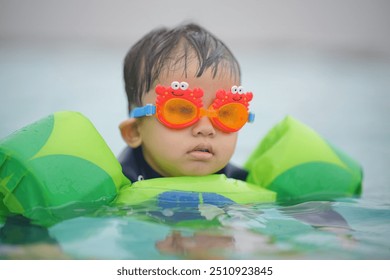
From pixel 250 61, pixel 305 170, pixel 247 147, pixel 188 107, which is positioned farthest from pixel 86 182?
pixel 250 61

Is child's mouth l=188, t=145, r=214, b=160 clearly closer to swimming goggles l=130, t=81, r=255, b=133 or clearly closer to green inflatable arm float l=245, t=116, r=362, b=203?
swimming goggles l=130, t=81, r=255, b=133

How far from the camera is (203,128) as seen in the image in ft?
6.98

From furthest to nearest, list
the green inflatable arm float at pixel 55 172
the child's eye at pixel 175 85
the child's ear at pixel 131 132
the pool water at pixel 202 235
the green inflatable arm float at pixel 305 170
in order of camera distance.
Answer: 1. the green inflatable arm float at pixel 305 170
2. the child's ear at pixel 131 132
3. the child's eye at pixel 175 85
4. the green inflatable arm float at pixel 55 172
5. the pool water at pixel 202 235

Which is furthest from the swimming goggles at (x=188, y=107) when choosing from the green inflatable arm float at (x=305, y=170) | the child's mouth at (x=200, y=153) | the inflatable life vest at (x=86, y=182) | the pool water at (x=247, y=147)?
the green inflatable arm float at (x=305, y=170)

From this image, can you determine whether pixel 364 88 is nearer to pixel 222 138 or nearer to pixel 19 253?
pixel 222 138

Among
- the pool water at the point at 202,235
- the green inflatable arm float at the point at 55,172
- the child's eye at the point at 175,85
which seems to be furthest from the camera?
the child's eye at the point at 175,85

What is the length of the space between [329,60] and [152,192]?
201 inches

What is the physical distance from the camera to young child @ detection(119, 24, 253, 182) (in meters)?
2.13

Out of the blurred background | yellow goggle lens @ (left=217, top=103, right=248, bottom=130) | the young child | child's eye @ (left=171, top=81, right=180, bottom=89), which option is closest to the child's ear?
the young child

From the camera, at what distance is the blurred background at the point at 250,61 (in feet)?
11.1

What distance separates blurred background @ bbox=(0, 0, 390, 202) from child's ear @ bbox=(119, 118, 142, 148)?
1.97ft

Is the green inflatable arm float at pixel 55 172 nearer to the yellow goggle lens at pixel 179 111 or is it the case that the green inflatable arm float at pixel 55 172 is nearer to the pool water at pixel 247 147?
the pool water at pixel 247 147

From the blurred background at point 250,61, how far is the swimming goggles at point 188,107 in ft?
1.78

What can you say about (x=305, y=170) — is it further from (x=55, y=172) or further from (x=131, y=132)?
(x=55, y=172)
